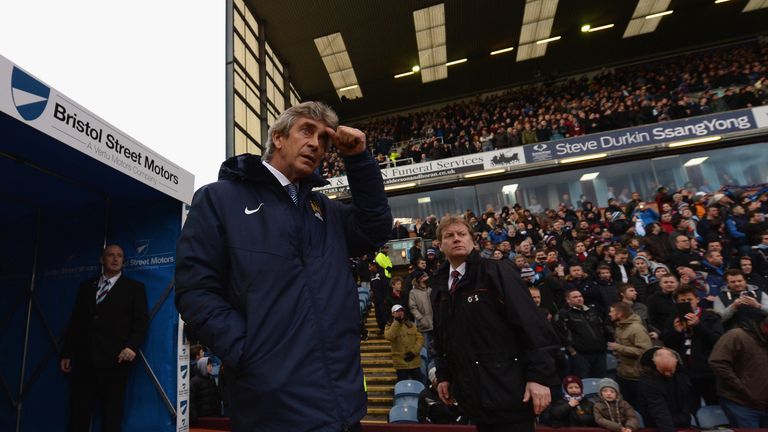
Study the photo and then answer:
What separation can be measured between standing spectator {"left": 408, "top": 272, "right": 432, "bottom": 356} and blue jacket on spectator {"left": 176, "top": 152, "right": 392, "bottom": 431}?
5.54m

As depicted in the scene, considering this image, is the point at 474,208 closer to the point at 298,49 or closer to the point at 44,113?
the point at 298,49

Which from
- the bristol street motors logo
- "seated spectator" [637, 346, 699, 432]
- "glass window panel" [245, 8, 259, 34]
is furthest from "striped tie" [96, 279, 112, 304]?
"glass window panel" [245, 8, 259, 34]

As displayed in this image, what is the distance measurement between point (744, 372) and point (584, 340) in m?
1.63

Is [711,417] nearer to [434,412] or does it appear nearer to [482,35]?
[434,412]

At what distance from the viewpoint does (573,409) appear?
171 inches

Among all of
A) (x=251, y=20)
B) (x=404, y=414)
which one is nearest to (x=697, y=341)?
(x=404, y=414)

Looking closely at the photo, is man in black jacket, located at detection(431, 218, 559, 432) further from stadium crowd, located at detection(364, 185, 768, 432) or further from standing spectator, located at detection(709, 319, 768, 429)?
standing spectator, located at detection(709, 319, 768, 429)

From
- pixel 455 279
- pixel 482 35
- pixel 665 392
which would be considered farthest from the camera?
pixel 482 35

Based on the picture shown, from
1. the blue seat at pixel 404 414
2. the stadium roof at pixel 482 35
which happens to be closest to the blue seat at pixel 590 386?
the blue seat at pixel 404 414

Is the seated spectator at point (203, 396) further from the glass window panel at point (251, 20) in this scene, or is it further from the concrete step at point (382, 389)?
the glass window panel at point (251, 20)

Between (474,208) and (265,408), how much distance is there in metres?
16.0

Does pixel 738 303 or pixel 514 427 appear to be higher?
pixel 738 303

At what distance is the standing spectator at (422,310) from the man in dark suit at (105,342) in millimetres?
4397

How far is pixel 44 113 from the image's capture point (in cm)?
230
